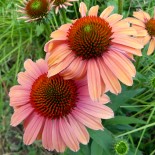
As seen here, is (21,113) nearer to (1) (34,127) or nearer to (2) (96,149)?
(1) (34,127)

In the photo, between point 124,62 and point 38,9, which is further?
point 38,9

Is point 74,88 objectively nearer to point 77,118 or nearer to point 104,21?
point 77,118

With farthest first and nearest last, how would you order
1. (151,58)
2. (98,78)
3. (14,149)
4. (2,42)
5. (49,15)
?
(2,42), (14,149), (151,58), (49,15), (98,78)

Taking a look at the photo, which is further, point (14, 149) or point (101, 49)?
point (14, 149)

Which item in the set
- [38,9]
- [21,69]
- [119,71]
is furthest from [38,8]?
[21,69]

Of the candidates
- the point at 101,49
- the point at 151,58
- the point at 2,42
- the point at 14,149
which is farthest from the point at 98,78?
the point at 2,42
